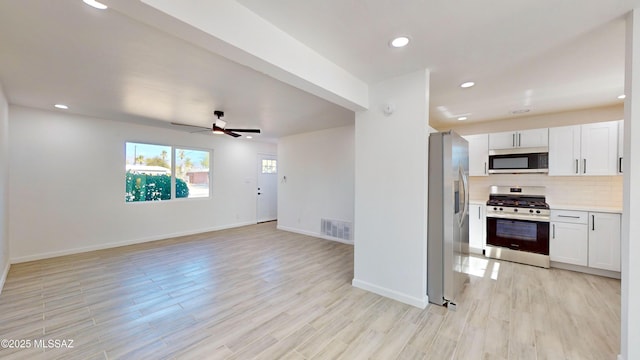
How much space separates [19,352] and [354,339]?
2.75 meters

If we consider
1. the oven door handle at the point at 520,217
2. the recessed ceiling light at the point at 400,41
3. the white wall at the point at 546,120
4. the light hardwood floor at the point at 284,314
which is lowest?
the light hardwood floor at the point at 284,314

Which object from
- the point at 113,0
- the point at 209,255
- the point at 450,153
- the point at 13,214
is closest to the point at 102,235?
the point at 13,214

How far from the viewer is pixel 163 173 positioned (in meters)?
5.95

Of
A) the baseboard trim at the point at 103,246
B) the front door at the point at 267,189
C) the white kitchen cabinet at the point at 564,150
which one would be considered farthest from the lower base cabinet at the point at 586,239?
the baseboard trim at the point at 103,246

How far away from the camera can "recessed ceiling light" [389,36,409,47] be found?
2.12 meters

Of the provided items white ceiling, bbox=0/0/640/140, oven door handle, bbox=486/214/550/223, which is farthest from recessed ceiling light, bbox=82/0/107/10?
oven door handle, bbox=486/214/550/223

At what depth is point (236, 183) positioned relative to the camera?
7.18 meters

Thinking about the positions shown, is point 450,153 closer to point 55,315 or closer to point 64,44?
point 64,44

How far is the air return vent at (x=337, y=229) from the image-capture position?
217 inches

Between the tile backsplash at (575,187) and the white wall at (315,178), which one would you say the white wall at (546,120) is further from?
the white wall at (315,178)

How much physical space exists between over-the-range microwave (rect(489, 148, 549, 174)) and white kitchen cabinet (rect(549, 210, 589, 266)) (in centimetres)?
77

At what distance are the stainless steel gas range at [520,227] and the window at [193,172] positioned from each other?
6.49 metres

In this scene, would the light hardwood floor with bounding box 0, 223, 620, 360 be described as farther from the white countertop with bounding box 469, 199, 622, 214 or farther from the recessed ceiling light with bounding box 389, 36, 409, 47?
the recessed ceiling light with bounding box 389, 36, 409, 47

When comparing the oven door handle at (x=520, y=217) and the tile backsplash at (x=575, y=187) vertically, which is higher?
the tile backsplash at (x=575, y=187)
